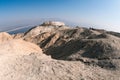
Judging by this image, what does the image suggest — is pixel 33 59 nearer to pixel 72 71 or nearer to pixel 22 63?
pixel 22 63

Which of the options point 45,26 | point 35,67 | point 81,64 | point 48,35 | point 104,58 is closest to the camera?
point 35,67

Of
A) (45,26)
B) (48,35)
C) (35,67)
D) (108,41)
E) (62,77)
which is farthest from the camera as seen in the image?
(45,26)

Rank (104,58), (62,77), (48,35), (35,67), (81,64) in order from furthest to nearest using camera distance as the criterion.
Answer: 1. (48,35)
2. (104,58)
3. (81,64)
4. (35,67)
5. (62,77)

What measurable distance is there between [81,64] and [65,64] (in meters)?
1.23

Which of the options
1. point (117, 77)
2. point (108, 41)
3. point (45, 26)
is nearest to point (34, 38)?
point (45, 26)

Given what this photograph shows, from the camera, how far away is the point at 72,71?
13484 millimetres

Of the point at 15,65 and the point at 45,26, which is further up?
the point at 15,65

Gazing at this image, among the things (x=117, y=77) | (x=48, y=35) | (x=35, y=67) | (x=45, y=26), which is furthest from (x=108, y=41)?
(x=45, y=26)

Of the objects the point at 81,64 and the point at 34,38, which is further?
the point at 34,38

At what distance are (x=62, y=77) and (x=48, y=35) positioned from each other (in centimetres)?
3246

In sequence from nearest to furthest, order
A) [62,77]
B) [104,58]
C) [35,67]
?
1. [62,77]
2. [35,67]
3. [104,58]

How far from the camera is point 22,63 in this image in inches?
577

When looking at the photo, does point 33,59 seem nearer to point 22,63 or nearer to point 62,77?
point 22,63

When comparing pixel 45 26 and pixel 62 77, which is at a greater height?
pixel 62 77
